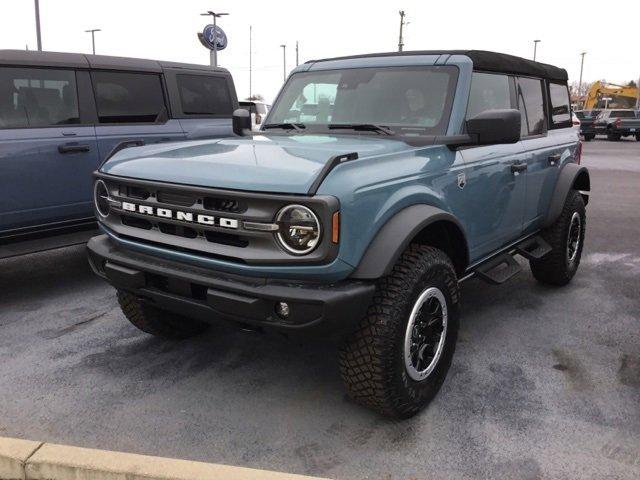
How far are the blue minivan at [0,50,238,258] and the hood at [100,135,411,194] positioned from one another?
170 centimetres

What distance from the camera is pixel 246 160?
289 centimetres

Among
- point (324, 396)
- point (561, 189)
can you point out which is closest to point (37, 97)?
point (324, 396)

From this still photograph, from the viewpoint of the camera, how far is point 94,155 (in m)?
5.25

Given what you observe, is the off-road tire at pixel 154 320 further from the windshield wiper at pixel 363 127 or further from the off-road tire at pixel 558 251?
the off-road tire at pixel 558 251

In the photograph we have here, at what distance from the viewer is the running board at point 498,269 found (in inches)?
155

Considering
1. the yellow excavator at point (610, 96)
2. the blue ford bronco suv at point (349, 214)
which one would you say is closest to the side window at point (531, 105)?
the blue ford bronco suv at point (349, 214)

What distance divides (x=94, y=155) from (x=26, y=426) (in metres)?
2.88

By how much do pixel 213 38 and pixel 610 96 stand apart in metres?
43.1

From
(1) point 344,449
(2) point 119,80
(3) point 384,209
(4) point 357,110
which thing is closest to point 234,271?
(3) point 384,209

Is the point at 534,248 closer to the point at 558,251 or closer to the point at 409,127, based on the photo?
the point at 558,251

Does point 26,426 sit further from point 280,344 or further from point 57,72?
point 57,72

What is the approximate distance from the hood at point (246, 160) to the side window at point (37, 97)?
182 cm

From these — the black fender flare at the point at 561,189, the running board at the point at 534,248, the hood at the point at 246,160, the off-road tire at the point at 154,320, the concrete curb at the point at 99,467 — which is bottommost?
the concrete curb at the point at 99,467

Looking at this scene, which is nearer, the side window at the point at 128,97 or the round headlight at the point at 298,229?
the round headlight at the point at 298,229
